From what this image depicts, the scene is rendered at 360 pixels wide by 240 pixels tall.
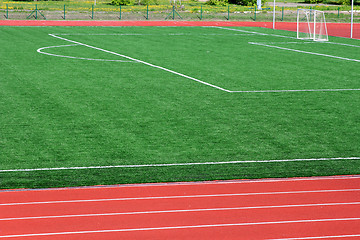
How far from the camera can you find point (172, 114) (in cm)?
1505

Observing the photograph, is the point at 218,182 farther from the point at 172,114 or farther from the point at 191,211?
the point at 172,114

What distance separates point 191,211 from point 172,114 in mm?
6736

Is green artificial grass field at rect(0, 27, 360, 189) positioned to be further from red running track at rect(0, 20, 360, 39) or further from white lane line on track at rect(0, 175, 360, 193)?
red running track at rect(0, 20, 360, 39)

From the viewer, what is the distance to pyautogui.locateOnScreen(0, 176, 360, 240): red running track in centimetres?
773

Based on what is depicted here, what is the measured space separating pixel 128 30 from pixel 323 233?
1374 inches

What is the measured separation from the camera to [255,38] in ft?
122

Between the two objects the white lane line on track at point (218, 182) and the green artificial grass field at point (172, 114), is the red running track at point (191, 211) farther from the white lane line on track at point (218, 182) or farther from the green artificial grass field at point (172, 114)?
the green artificial grass field at point (172, 114)

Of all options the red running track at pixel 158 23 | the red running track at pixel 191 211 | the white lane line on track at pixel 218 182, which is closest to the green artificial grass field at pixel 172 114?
the white lane line on track at pixel 218 182

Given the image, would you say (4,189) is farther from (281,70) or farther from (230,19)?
(230,19)

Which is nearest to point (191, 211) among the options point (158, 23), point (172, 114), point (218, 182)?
point (218, 182)

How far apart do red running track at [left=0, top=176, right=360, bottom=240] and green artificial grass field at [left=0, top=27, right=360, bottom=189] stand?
0.59 meters

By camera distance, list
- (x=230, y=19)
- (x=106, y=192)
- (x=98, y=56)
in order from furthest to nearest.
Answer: (x=230, y=19) < (x=98, y=56) < (x=106, y=192)

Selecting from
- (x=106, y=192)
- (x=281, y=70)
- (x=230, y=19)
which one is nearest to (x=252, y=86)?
(x=281, y=70)

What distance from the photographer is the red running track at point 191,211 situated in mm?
7734
